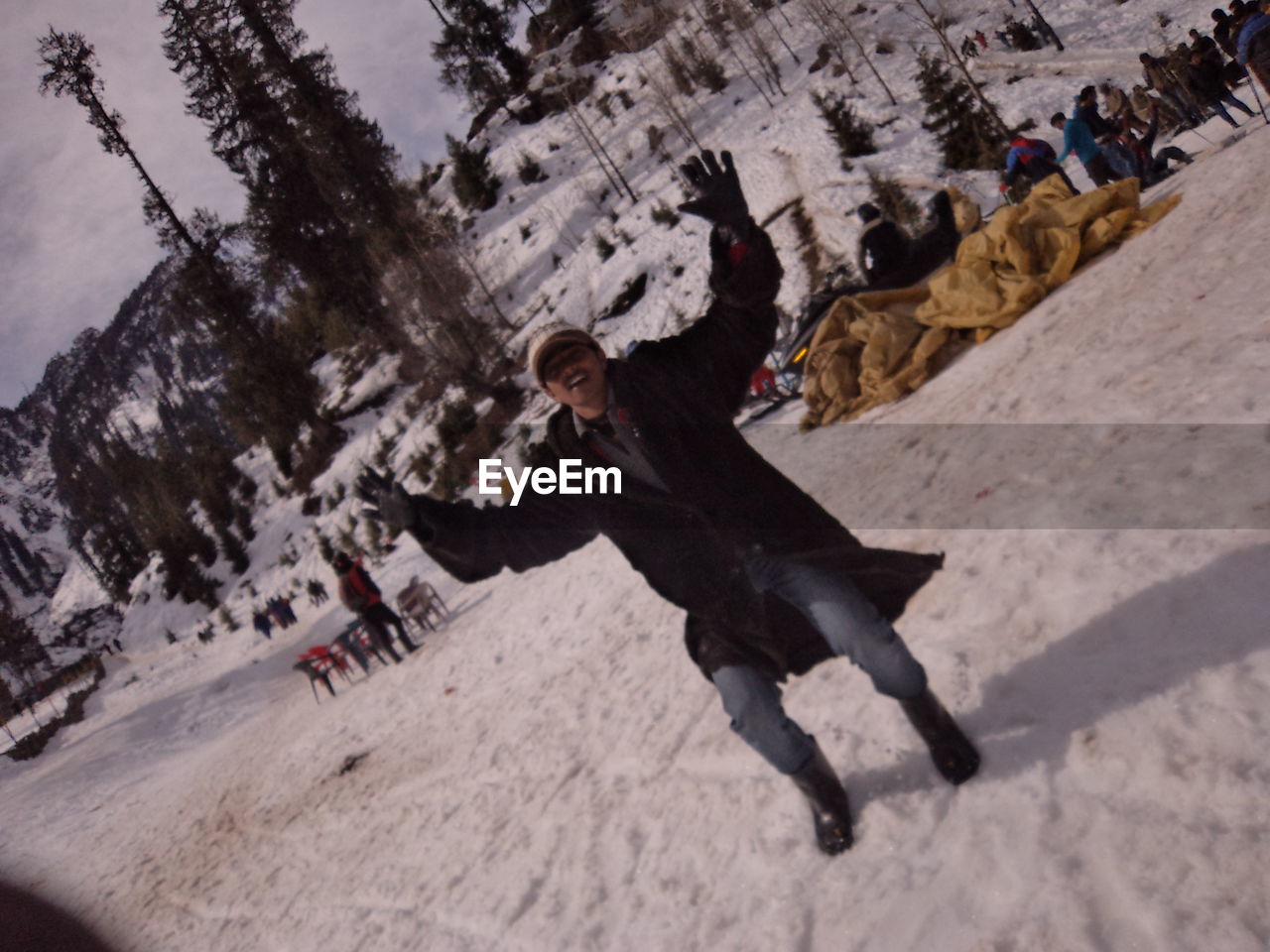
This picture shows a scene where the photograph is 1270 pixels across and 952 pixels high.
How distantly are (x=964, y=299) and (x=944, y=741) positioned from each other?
17.5 feet

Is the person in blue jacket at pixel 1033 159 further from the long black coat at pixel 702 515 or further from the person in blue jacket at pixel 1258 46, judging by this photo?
the long black coat at pixel 702 515

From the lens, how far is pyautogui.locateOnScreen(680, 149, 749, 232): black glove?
79.7 inches

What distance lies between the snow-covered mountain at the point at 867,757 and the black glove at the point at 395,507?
5.37 feet

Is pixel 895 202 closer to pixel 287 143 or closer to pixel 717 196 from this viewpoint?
pixel 717 196

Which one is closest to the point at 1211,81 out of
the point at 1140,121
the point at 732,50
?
the point at 1140,121

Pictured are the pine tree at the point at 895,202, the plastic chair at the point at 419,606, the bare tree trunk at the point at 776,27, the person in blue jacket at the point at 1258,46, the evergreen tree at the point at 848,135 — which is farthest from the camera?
the bare tree trunk at the point at 776,27

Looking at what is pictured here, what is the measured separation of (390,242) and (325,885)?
26362mm

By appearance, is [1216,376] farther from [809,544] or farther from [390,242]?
[390,242]

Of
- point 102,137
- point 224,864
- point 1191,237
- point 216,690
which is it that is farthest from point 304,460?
point 1191,237

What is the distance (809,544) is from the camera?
7.11 feet

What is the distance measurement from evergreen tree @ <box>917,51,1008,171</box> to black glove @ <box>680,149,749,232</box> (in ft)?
54.4

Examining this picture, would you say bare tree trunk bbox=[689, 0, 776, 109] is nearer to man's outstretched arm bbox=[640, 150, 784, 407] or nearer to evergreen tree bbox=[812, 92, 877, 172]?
evergreen tree bbox=[812, 92, 877, 172]

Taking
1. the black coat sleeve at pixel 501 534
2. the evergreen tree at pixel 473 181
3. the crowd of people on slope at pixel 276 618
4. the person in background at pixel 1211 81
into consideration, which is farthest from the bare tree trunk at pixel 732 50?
the black coat sleeve at pixel 501 534

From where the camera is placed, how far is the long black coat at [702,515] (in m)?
2.12
